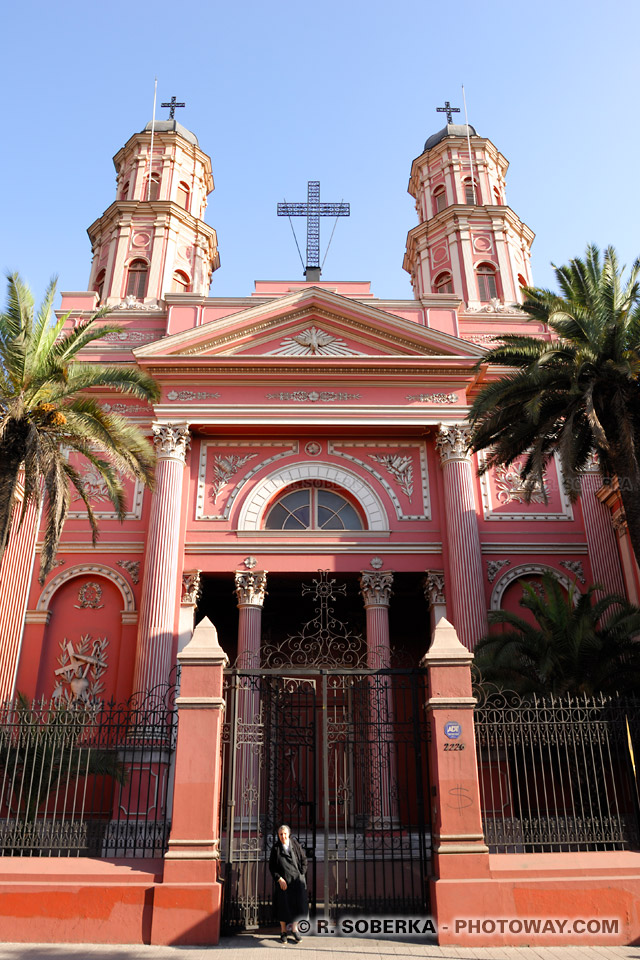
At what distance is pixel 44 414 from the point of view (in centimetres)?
1509

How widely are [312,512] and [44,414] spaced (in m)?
8.36

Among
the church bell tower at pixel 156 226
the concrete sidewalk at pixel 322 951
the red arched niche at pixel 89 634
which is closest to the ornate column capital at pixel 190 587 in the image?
the red arched niche at pixel 89 634

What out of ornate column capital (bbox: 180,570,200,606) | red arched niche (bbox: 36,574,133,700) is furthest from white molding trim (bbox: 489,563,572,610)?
red arched niche (bbox: 36,574,133,700)

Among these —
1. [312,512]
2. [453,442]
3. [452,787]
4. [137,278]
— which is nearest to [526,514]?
[453,442]

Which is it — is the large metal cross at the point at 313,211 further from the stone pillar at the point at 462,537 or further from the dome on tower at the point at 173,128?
the stone pillar at the point at 462,537

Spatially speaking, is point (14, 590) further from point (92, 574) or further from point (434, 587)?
point (434, 587)

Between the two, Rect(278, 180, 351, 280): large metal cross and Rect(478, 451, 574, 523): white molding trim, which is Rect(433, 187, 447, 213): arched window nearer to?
Rect(278, 180, 351, 280): large metal cross

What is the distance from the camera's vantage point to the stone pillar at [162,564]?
18656 mm

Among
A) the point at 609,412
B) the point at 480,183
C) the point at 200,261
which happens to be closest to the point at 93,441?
the point at 609,412

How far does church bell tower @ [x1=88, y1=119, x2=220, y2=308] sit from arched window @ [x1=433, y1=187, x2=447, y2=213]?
8.57m

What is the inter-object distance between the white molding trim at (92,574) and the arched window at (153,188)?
15172 millimetres

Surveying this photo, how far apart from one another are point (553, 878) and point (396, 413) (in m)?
13.6

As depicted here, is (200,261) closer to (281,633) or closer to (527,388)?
(281,633)

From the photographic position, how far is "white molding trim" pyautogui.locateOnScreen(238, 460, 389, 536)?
69.2 feet
